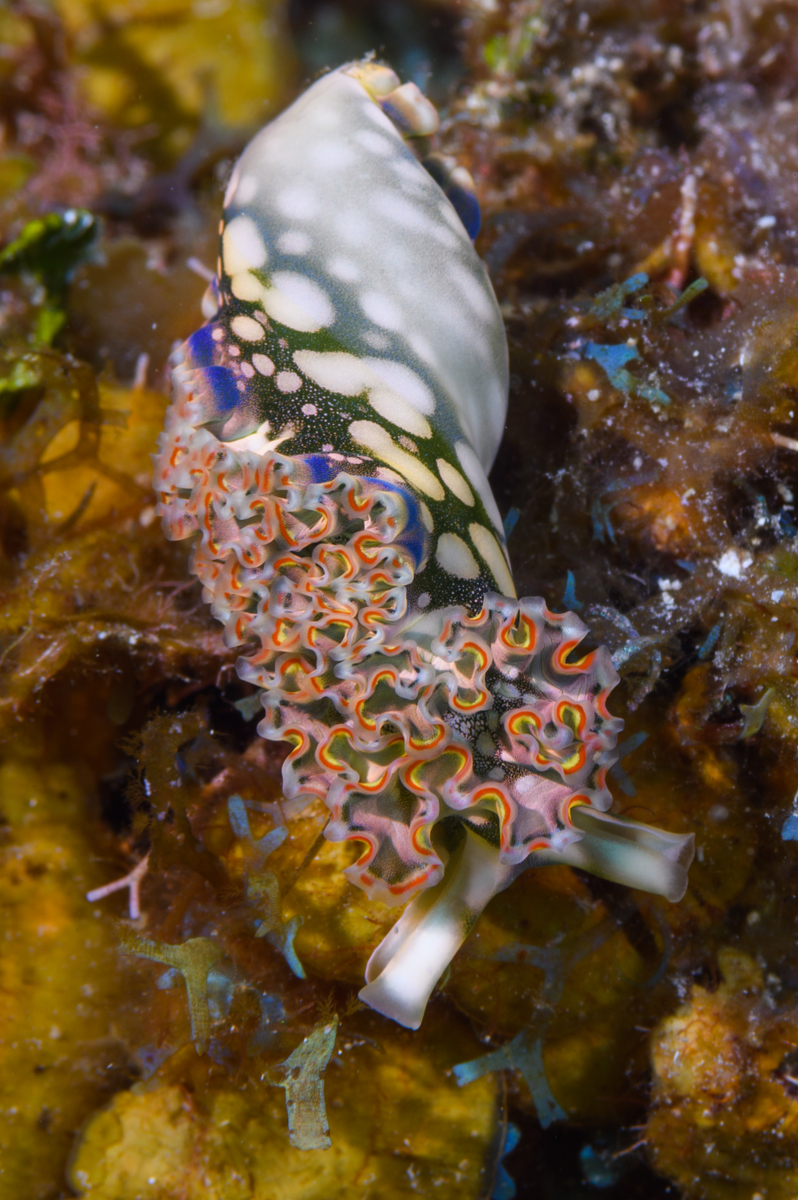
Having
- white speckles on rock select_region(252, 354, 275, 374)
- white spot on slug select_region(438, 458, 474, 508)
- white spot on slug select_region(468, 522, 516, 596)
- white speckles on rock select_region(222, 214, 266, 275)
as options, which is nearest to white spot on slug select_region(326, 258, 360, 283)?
white speckles on rock select_region(222, 214, 266, 275)

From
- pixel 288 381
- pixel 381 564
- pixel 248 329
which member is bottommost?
pixel 381 564

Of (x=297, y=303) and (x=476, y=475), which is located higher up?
(x=297, y=303)

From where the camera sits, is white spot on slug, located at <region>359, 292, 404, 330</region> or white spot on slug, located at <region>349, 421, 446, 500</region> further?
white spot on slug, located at <region>359, 292, 404, 330</region>

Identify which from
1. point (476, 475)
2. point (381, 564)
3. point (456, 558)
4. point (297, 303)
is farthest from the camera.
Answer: point (476, 475)

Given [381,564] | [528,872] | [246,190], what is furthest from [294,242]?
[528,872]

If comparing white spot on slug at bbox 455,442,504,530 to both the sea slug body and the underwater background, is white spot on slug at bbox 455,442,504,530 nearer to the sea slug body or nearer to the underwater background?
the sea slug body

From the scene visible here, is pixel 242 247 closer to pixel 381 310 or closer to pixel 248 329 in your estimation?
pixel 248 329

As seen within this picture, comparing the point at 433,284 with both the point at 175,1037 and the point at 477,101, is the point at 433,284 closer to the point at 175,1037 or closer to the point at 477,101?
the point at 477,101

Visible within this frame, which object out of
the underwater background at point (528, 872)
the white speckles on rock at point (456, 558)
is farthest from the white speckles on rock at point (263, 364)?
the underwater background at point (528, 872)
